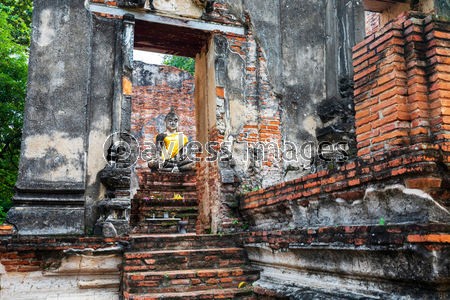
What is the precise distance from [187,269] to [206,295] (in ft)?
1.95

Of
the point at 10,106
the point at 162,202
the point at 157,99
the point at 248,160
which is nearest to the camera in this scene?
the point at 248,160

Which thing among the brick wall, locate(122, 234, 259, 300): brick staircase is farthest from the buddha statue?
locate(122, 234, 259, 300): brick staircase

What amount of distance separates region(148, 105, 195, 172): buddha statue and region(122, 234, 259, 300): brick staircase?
4.39m

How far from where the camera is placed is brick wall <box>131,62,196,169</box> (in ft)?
48.4

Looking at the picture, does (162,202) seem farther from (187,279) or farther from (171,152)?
(187,279)

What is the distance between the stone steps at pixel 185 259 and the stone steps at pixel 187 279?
0.43 ft

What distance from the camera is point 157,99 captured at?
1504 centimetres

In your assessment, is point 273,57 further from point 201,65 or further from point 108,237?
point 108,237

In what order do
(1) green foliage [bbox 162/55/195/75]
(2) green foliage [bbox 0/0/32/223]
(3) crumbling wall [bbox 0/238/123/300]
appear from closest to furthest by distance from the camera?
(3) crumbling wall [bbox 0/238/123/300], (2) green foliage [bbox 0/0/32/223], (1) green foliage [bbox 162/55/195/75]

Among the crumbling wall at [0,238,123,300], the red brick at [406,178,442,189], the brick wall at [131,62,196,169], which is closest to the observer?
the red brick at [406,178,442,189]

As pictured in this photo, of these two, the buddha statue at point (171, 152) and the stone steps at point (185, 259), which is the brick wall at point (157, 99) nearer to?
the buddha statue at point (171, 152)

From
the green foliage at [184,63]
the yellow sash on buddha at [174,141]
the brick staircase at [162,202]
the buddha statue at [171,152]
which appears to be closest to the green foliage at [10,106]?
the brick staircase at [162,202]

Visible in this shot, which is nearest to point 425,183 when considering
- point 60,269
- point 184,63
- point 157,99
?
point 60,269

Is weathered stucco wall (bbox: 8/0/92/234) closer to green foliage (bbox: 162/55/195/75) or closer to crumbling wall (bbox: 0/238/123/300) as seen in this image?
crumbling wall (bbox: 0/238/123/300)
